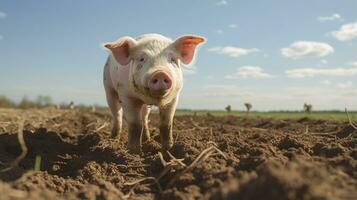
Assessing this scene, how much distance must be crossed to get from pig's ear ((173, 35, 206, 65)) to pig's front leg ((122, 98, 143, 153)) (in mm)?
969

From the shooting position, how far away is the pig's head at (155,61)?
5.78 metres

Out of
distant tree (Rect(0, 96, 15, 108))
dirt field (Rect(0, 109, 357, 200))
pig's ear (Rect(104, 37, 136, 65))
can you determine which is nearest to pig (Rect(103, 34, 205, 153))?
pig's ear (Rect(104, 37, 136, 65))

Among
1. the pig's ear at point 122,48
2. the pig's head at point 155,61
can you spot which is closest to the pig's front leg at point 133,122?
the pig's head at point 155,61

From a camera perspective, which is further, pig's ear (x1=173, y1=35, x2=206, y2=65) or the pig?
pig's ear (x1=173, y1=35, x2=206, y2=65)

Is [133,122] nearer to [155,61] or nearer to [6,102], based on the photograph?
[155,61]

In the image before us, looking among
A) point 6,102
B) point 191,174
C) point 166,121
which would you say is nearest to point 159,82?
point 166,121

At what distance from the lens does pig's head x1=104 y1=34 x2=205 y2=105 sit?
5781 mm

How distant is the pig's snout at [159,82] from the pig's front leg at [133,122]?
1.05 m

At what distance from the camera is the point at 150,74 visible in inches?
227

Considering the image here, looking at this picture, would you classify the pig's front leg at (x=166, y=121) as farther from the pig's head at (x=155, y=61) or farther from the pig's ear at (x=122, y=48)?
the pig's ear at (x=122, y=48)

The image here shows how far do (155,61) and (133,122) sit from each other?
110cm

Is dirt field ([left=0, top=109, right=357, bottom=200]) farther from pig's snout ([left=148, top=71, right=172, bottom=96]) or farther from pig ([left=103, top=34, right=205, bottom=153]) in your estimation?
pig's snout ([left=148, top=71, right=172, bottom=96])

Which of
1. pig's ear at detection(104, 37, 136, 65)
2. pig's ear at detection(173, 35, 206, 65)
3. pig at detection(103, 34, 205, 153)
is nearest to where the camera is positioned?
pig at detection(103, 34, 205, 153)

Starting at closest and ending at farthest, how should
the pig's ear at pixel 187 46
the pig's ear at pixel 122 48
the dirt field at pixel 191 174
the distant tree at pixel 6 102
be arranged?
1. the dirt field at pixel 191 174
2. the pig's ear at pixel 122 48
3. the pig's ear at pixel 187 46
4. the distant tree at pixel 6 102
